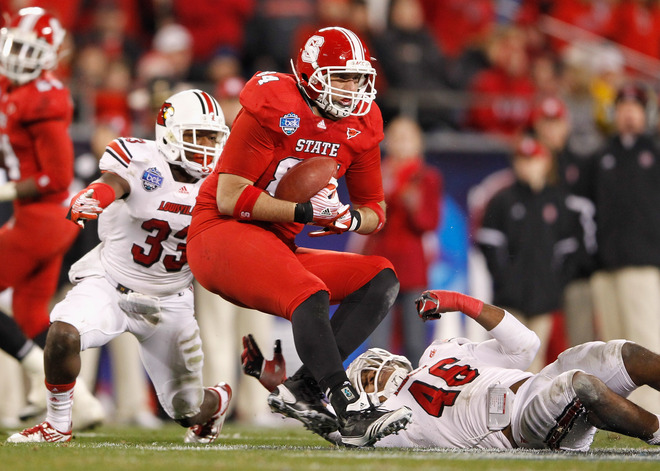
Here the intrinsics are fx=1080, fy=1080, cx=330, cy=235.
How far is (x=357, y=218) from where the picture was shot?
4.55 meters

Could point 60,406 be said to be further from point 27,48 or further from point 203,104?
point 27,48

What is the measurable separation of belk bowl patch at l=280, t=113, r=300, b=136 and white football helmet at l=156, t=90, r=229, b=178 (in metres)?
0.69

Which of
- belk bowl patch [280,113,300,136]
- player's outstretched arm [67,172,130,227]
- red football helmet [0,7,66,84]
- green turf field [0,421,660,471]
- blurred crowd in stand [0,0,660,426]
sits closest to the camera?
green turf field [0,421,660,471]

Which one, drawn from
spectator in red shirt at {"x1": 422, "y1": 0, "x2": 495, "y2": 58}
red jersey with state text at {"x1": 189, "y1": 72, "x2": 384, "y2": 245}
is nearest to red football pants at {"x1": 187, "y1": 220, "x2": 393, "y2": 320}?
red jersey with state text at {"x1": 189, "y1": 72, "x2": 384, "y2": 245}

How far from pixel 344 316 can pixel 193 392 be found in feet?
3.55

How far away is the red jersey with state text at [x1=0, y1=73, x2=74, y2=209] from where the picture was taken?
238 inches

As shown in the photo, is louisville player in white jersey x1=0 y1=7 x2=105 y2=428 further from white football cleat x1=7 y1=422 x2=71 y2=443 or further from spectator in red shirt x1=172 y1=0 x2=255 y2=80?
spectator in red shirt x1=172 y1=0 x2=255 y2=80

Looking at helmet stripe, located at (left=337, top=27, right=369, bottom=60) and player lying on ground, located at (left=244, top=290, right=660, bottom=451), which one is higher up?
helmet stripe, located at (left=337, top=27, right=369, bottom=60)

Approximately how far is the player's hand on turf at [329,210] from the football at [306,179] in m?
0.03

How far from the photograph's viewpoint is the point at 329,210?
Result: 14.2ft

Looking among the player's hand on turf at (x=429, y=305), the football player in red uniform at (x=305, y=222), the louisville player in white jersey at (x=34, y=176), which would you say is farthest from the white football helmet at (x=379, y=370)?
the louisville player in white jersey at (x=34, y=176)

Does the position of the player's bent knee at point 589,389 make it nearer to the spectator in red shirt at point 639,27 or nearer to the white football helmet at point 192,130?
the white football helmet at point 192,130

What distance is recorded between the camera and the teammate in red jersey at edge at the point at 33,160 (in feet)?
19.9

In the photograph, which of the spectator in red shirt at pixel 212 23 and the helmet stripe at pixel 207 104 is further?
the spectator in red shirt at pixel 212 23
